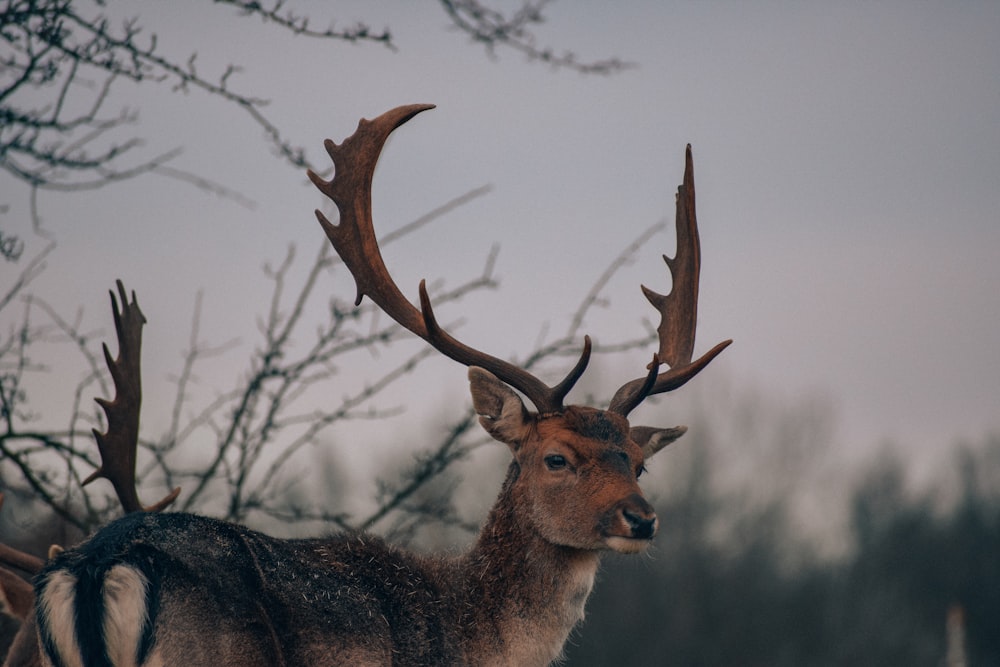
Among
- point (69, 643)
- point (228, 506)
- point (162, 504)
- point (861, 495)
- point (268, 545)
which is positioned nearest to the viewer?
point (69, 643)

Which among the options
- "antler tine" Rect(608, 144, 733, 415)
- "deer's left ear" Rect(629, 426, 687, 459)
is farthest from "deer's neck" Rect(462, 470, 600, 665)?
"antler tine" Rect(608, 144, 733, 415)

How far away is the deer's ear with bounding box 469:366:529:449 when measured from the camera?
6.31 meters

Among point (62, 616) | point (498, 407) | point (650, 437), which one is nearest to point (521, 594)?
point (498, 407)

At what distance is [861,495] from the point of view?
151 ft

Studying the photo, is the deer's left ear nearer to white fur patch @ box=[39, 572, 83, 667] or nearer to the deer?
the deer

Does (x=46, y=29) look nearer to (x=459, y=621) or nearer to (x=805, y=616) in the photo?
(x=459, y=621)

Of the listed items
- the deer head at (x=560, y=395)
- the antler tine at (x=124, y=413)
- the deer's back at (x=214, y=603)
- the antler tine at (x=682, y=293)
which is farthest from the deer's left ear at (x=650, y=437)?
the antler tine at (x=124, y=413)

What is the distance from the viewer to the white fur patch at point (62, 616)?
4367mm

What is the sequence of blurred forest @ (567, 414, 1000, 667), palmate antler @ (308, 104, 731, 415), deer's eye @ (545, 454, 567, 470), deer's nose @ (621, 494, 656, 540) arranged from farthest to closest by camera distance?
blurred forest @ (567, 414, 1000, 667)
palmate antler @ (308, 104, 731, 415)
deer's eye @ (545, 454, 567, 470)
deer's nose @ (621, 494, 656, 540)

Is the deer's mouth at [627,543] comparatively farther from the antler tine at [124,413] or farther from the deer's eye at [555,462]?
the antler tine at [124,413]

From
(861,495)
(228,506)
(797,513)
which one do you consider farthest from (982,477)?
(228,506)

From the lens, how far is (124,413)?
6801 mm

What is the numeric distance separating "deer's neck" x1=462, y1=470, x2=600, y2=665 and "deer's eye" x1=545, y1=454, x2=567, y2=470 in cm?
26

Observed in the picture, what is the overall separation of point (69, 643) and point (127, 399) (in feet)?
8.63
